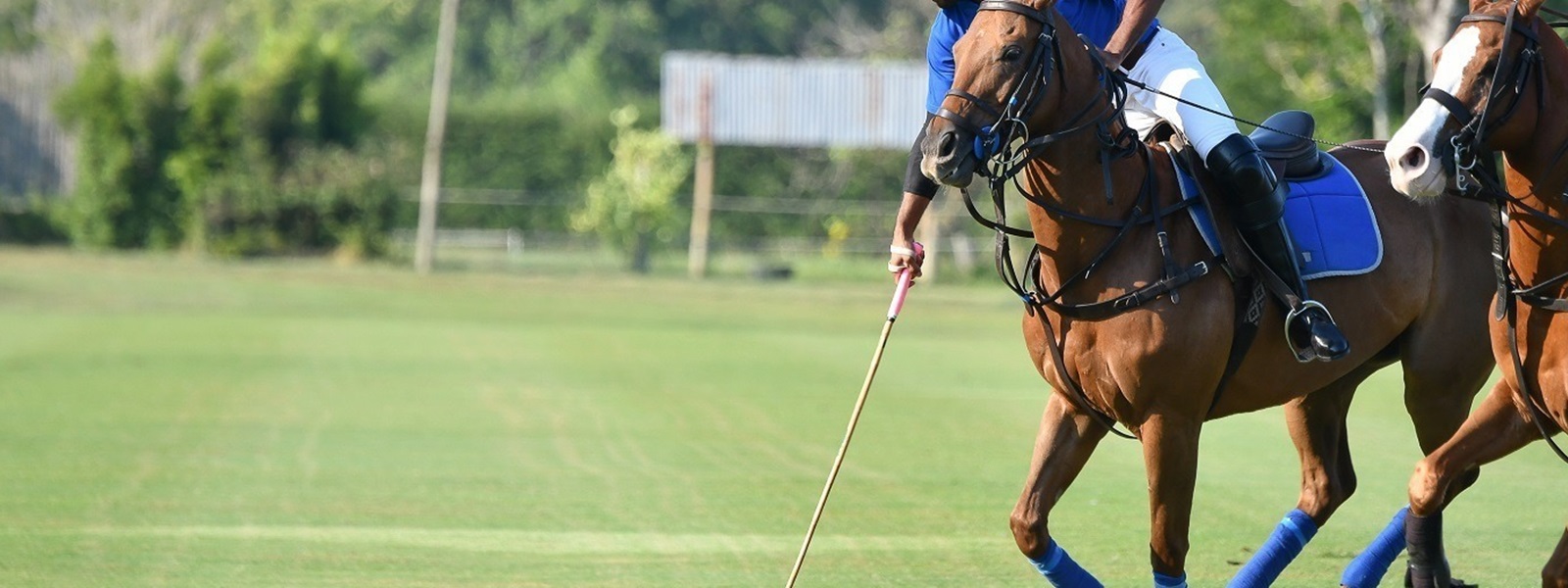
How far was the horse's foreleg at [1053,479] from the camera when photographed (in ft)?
21.8

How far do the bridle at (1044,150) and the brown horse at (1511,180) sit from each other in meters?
0.93

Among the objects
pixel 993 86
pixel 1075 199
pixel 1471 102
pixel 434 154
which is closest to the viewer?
pixel 1471 102

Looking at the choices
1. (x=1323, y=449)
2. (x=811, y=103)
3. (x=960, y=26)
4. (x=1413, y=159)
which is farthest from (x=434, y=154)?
(x=1413, y=159)

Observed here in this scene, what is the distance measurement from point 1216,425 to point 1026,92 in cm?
984

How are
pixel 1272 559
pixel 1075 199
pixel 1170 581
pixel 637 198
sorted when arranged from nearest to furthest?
pixel 1075 199 → pixel 1170 581 → pixel 1272 559 → pixel 637 198

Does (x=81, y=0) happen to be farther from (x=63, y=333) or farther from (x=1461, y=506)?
(x=1461, y=506)

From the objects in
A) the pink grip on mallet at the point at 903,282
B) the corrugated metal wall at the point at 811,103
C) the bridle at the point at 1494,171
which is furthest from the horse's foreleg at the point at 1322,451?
the corrugated metal wall at the point at 811,103

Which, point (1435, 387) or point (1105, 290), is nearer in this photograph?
point (1105, 290)

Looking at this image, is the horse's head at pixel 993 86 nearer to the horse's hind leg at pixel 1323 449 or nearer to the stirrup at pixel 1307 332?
the stirrup at pixel 1307 332

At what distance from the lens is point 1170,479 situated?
6379 millimetres

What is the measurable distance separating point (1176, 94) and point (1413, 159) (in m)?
1.66

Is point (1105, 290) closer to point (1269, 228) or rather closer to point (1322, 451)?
point (1269, 228)

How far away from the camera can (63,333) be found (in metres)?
23.5

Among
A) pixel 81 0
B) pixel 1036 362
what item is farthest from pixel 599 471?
pixel 81 0
